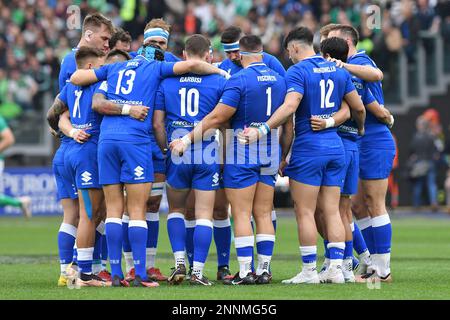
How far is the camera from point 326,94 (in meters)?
12.1

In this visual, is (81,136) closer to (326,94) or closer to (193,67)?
(193,67)

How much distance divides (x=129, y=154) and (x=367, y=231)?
3.26 m

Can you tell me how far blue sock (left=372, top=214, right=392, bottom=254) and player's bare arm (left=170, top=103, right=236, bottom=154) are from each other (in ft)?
7.30

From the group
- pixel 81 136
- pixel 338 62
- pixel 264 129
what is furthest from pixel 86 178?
pixel 338 62

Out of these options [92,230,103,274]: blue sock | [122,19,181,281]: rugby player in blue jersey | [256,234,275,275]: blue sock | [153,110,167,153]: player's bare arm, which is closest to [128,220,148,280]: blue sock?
[122,19,181,281]: rugby player in blue jersey

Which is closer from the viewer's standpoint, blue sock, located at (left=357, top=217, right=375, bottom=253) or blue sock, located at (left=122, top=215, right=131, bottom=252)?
blue sock, located at (left=122, top=215, right=131, bottom=252)

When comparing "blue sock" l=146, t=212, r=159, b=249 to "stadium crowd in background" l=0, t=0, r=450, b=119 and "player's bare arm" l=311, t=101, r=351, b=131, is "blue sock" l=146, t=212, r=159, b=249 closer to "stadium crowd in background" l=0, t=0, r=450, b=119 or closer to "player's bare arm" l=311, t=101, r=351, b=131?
"player's bare arm" l=311, t=101, r=351, b=131

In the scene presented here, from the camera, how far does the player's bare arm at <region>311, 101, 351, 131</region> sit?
12023mm

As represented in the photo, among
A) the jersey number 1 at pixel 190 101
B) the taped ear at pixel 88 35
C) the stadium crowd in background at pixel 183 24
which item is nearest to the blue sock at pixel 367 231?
the jersey number 1 at pixel 190 101

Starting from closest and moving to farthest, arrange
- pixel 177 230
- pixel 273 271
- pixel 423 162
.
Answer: pixel 177 230
pixel 273 271
pixel 423 162

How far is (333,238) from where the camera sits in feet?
39.6

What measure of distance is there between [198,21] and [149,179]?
67.3 feet
